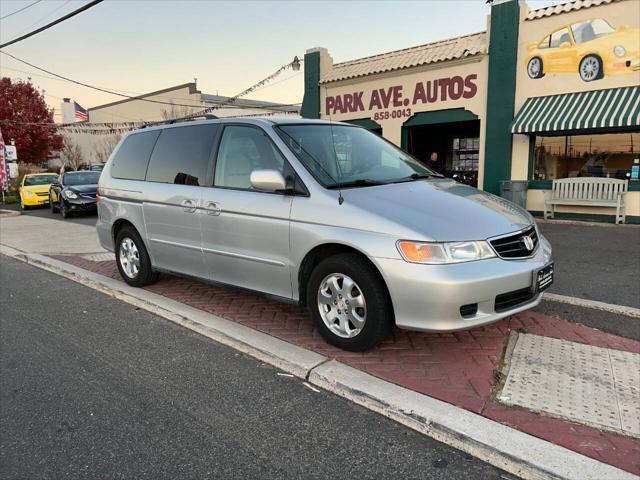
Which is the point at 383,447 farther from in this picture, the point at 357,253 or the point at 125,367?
the point at 125,367

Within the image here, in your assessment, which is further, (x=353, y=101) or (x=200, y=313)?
(x=353, y=101)

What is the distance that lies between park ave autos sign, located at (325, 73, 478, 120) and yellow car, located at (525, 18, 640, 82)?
1787 millimetres

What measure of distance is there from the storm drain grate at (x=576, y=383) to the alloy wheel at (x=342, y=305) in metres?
1.12

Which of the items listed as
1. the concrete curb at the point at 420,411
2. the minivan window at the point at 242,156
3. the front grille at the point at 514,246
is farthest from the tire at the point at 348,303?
the minivan window at the point at 242,156

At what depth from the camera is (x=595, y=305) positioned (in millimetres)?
5137

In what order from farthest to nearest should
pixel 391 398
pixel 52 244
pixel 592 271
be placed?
pixel 52 244, pixel 592 271, pixel 391 398

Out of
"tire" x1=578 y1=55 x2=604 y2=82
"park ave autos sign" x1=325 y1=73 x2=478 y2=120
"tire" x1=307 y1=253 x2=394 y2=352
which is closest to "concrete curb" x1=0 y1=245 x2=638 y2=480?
"tire" x1=307 y1=253 x2=394 y2=352

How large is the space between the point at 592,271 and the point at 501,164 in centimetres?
715

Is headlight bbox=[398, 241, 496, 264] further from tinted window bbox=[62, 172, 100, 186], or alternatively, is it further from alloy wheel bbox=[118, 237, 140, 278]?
tinted window bbox=[62, 172, 100, 186]

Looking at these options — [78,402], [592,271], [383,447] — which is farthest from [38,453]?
[592,271]

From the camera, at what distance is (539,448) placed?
270cm

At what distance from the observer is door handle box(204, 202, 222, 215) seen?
15.3 feet

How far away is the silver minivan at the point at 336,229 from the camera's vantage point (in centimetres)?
347

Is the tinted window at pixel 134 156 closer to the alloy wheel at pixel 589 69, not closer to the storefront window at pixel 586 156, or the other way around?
the alloy wheel at pixel 589 69
